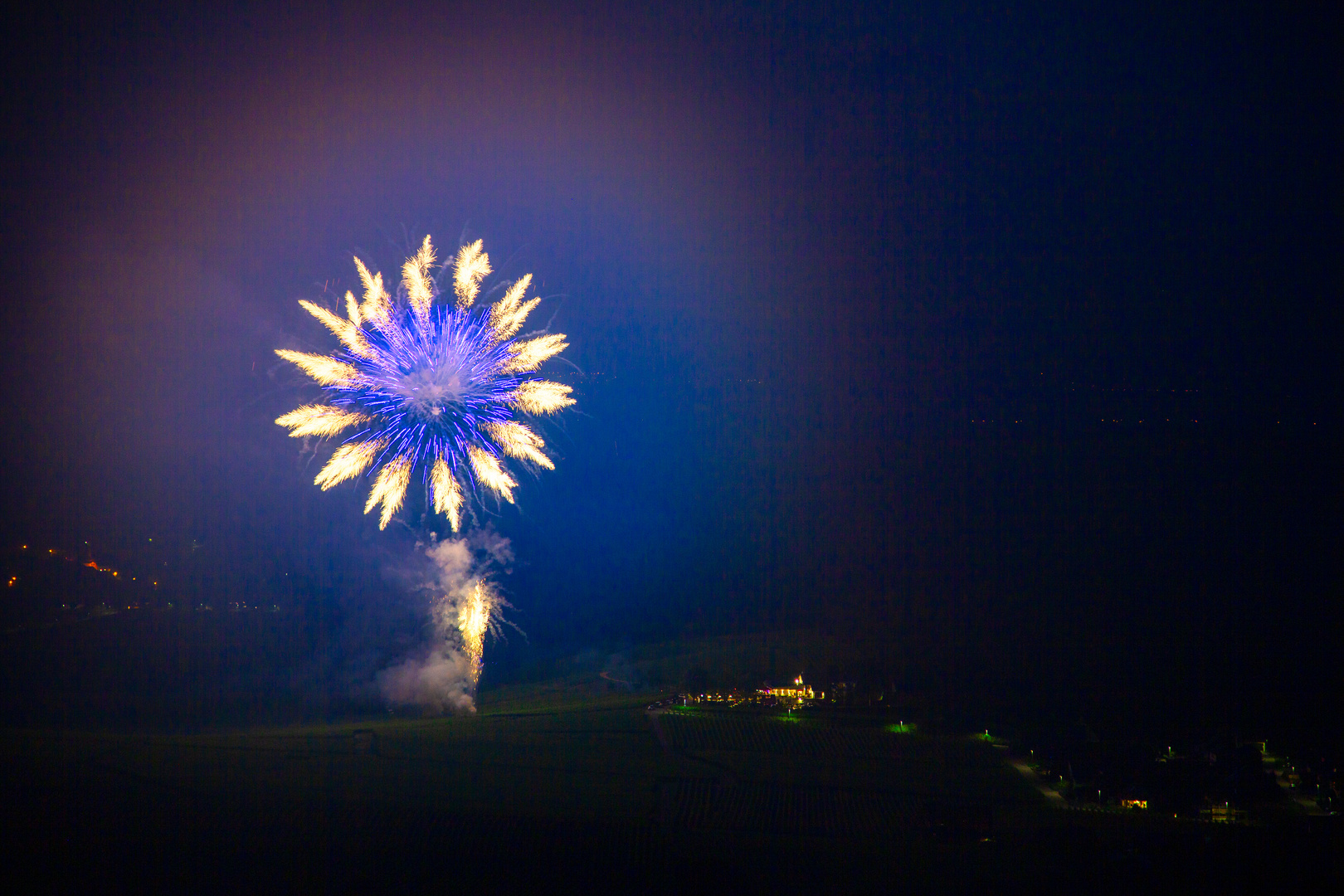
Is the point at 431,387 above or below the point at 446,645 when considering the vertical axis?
above

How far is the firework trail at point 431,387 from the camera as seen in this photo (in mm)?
23875

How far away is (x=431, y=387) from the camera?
963 inches

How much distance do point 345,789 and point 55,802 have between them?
727 cm

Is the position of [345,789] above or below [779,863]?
above

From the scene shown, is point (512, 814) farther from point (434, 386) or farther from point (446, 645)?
point (434, 386)

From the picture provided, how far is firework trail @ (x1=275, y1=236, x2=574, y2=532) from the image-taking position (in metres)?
23.9

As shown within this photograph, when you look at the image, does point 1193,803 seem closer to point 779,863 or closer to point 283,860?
point 779,863

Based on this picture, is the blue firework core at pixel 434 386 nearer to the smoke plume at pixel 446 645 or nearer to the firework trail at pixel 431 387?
the firework trail at pixel 431 387

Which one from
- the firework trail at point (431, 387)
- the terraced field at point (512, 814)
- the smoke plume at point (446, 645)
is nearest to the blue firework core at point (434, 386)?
the firework trail at point (431, 387)

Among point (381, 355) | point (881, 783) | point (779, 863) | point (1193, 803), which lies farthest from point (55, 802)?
point (1193, 803)

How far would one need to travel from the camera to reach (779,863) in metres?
18.4

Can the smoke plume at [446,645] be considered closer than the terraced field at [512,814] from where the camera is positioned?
No

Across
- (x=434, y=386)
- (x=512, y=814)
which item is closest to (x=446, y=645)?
(x=512, y=814)

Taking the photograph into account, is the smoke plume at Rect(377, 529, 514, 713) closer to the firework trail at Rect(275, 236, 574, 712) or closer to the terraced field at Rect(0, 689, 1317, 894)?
the terraced field at Rect(0, 689, 1317, 894)
